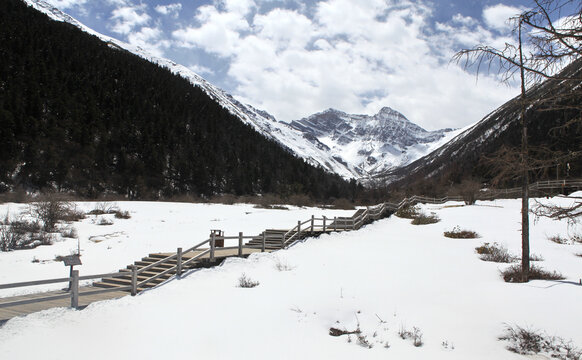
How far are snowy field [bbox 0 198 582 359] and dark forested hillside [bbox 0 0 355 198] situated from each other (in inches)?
1558

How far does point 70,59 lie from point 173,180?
111 feet

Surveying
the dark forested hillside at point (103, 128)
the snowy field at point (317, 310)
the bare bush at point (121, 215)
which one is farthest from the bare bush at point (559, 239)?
the dark forested hillside at point (103, 128)

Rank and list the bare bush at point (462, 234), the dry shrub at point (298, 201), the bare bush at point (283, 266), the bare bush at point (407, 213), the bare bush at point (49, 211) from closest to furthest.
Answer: the bare bush at point (283, 266)
the bare bush at point (462, 234)
the bare bush at point (49, 211)
the bare bush at point (407, 213)
the dry shrub at point (298, 201)

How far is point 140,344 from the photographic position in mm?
6941

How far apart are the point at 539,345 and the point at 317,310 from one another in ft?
15.5

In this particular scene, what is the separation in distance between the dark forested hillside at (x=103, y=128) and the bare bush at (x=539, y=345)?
51169 mm

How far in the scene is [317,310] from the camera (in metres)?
8.73

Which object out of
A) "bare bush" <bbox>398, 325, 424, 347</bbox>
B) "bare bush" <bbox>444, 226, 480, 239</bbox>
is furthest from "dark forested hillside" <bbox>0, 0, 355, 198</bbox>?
"bare bush" <bbox>398, 325, 424, 347</bbox>

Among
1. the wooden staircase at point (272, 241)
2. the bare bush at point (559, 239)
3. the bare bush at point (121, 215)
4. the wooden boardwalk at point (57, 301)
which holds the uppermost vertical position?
the bare bush at point (121, 215)

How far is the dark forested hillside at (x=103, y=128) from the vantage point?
48.4 meters

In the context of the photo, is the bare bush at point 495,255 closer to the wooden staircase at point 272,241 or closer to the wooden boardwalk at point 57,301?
the wooden staircase at point 272,241

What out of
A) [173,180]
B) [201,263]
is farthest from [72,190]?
[201,263]

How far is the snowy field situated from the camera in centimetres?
671

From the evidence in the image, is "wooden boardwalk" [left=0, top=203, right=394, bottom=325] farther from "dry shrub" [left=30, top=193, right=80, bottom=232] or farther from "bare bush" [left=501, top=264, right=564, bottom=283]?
"dry shrub" [left=30, top=193, right=80, bottom=232]
